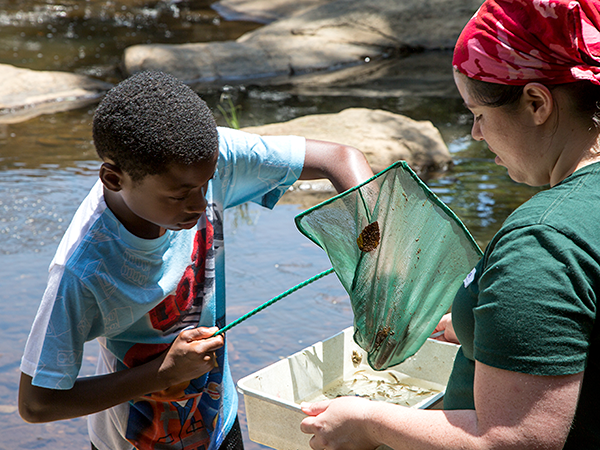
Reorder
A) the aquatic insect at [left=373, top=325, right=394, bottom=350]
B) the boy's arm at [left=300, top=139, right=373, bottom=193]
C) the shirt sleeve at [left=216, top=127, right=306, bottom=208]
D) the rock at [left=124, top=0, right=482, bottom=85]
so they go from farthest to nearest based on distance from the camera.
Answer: the rock at [left=124, top=0, right=482, bottom=85] < the boy's arm at [left=300, top=139, right=373, bottom=193] < the shirt sleeve at [left=216, top=127, right=306, bottom=208] < the aquatic insect at [left=373, top=325, right=394, bottom=350]

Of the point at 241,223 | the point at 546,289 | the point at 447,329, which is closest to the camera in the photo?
the point at 546,289

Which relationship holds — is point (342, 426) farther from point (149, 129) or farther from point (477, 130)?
point (149, 129)

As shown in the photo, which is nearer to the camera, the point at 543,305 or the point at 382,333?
the point at 543,305

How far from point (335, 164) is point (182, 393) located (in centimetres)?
90

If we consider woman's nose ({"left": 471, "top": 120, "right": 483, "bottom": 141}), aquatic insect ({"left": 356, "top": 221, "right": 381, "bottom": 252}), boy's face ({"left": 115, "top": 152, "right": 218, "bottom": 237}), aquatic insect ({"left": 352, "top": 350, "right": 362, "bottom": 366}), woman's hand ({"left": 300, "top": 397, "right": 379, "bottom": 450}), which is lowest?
aquatic insect ({"left": 352, "top": 350, "right": 362, "bottom": 366})

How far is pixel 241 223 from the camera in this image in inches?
224

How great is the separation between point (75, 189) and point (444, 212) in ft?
17.9

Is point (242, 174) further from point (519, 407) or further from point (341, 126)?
point (341, 126)

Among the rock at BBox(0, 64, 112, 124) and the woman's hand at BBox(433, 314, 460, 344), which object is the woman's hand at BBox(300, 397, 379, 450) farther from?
the rock at BBox(0, 64, 112, 124)

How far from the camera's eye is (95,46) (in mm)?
13727

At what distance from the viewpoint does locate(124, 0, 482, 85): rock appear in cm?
1133

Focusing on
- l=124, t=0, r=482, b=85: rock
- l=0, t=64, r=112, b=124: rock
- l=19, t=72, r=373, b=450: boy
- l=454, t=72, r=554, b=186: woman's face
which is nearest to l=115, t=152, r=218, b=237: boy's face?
l=19, t=72, r=373, b=450: boy

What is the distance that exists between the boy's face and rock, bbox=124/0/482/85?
972cm

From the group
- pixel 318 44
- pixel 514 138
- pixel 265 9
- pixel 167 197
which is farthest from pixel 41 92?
pixel 514 138
